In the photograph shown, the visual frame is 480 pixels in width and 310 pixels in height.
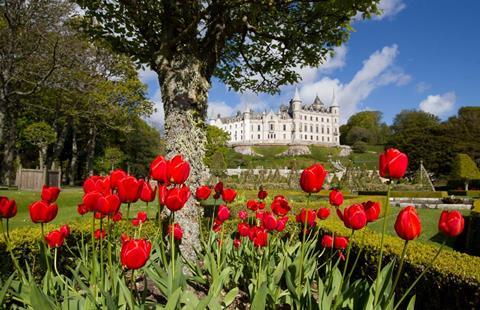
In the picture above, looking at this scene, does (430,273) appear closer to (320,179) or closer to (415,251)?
(415,251)

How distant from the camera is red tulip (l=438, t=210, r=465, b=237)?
220cm

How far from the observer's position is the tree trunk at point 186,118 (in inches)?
232

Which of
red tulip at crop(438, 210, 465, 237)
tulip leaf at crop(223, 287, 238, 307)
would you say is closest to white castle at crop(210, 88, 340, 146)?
tulip leaf at crop(223, 287, 238, 307)

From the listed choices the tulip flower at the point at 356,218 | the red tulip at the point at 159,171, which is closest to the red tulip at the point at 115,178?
the red tulip at the point at 159,171

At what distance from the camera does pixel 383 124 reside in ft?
383

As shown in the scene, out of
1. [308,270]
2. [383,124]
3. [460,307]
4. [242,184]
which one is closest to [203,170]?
[308,270]

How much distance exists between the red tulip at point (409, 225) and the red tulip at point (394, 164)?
24 cm

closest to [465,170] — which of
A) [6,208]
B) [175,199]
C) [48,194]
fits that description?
[175,199]

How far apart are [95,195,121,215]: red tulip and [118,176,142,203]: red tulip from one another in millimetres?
58

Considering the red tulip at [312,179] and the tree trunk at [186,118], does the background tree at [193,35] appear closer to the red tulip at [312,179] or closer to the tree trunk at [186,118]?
the tree trunk at [186,118]

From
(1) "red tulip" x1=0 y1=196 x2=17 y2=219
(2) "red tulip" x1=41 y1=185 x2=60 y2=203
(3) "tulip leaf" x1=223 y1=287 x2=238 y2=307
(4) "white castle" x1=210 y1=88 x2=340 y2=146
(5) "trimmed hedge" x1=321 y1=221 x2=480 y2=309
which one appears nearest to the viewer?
(1) "red tulip" x1=0 y1=196 x2=17 y2=219

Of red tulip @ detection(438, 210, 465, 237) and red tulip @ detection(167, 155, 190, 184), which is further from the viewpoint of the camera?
red tulip @ detection(167, 155, 190, 184)

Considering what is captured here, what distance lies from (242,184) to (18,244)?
1366 inches

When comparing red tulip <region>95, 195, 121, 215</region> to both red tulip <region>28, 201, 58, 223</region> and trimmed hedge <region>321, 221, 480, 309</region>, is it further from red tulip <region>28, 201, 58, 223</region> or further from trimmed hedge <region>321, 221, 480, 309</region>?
trimmed hedge <region>321, 221, 480, 309</region>
